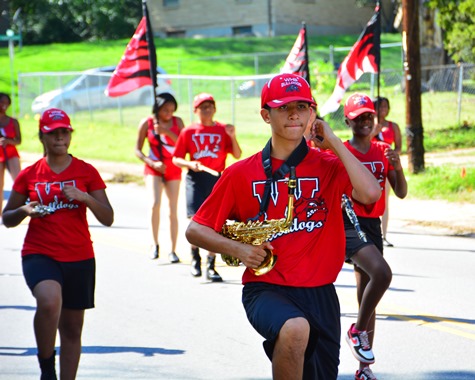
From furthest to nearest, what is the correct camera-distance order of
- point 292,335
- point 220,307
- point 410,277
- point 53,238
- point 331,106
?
point 331,106 → point 410,277 → point 220,307 → point 53,238 → point 292,335

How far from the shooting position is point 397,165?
6918 millimetres

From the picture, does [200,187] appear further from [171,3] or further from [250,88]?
[171,3]

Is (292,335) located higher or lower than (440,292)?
higher

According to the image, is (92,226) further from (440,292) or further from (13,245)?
(440,292)

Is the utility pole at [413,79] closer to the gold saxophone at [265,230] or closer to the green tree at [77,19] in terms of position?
the gold saxophone at [265,230]

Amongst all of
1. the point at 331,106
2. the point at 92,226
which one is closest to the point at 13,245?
the point at 92,226

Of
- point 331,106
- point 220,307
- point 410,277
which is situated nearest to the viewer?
point 220,307

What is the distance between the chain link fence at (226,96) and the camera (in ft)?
82.6

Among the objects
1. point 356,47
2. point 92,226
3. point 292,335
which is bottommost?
point 92,226

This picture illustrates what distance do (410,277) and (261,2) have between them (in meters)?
39.1

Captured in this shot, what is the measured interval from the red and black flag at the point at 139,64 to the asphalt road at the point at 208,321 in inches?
91.1

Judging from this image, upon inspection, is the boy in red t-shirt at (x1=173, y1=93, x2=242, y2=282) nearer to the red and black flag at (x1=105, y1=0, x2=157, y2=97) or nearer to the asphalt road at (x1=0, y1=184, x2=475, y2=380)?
the asphalt road at (x1=0, y1=184, x2=475, y2=380)

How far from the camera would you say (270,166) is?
4.73 metres

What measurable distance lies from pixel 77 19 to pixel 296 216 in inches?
1965
